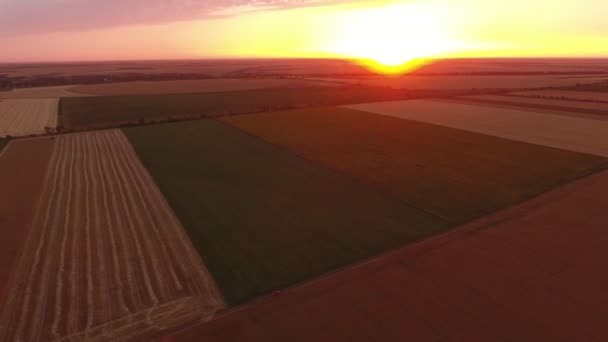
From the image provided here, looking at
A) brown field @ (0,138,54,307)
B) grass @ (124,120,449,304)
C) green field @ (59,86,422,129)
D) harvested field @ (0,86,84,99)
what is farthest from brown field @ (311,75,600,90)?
brown field @ (0,138,54,307)

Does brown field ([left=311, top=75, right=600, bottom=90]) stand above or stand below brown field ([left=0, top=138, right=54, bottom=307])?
above

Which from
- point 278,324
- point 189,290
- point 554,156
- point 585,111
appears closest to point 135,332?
point 189,290

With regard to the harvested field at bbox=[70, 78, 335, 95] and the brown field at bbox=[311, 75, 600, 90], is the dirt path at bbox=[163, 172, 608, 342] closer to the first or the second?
the harvested field at bbox=[70, 78, 335, 95]

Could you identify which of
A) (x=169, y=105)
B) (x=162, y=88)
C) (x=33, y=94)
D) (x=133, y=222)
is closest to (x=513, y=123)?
(x=133, y=222)

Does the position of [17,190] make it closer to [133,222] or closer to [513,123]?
[133,222]

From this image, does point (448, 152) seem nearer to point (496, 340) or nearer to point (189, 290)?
point (496, 340)
